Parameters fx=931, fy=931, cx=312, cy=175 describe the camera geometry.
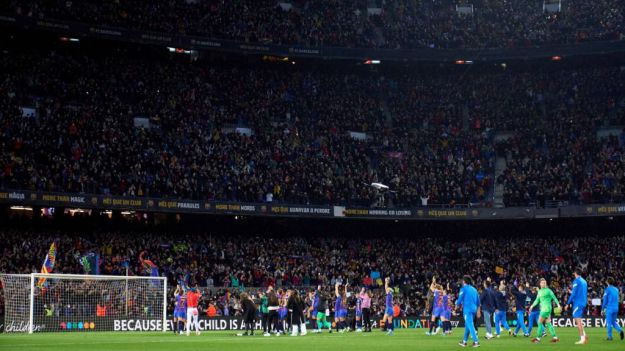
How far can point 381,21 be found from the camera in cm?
7406

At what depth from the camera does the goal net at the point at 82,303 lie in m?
41.1

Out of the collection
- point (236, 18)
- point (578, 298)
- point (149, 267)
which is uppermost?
point (236, 18)

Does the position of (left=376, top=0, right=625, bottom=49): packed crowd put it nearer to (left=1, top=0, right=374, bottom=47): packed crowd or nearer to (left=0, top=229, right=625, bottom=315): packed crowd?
(left=1, top=0, right=374, bottom=47): packed crowd

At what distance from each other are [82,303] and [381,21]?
1552 inches

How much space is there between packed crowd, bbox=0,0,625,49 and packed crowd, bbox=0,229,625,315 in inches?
610

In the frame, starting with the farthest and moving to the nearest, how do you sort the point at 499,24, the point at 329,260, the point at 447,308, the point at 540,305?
the point at 499,24 < the point at 329,260 < the point at 447,308 < the point at 540,305

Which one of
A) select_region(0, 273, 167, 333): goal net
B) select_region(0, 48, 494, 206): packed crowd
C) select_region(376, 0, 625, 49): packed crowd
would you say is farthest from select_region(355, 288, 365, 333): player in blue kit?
select_region(376, 0, 625, 49): packed crowd

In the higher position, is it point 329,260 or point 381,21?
point 381,21

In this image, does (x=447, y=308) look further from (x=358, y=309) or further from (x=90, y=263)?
(x=90, y=263)

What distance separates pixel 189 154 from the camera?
60562 mm

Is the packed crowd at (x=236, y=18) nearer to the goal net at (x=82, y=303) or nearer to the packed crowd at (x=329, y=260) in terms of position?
the packed crowd at (x=329, y=260)

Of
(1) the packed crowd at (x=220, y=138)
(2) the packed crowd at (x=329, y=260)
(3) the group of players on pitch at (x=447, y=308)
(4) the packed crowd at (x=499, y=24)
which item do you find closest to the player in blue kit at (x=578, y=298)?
(3) the group of players on pitch at (x=447, y=308)

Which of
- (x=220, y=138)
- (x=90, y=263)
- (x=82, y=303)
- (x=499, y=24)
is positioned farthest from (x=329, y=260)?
(x=499, y=24)

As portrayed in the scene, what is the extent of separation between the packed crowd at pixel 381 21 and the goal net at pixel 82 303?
24.3m
